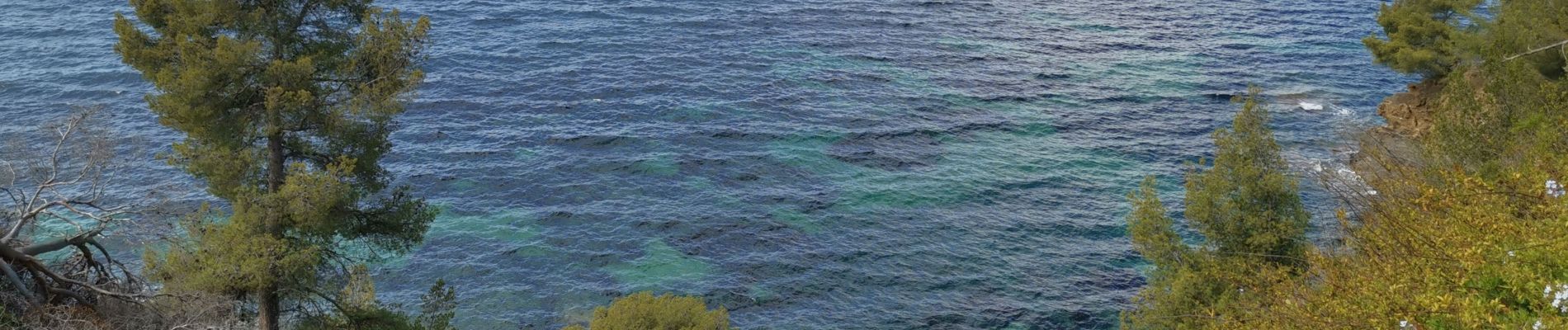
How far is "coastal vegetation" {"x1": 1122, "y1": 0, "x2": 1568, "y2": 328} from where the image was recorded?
21172mm

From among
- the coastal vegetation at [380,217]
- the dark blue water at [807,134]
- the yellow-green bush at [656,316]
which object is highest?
the coastal vegetation at [380,217]

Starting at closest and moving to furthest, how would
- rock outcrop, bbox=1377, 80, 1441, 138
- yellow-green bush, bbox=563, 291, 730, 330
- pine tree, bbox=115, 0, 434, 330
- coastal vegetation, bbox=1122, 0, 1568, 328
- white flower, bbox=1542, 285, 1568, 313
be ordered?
white flower, bbox=1542, 285, 1568, 313 → coastal vegetation, bbox=1122, 0, 1568, 328 → pine tree, bbox=115, 0, 434, 330 → yellow-green bush, bbox=563, 291, 730, 330 → rock outcrop, bbox=1377, 80, 1441, 138

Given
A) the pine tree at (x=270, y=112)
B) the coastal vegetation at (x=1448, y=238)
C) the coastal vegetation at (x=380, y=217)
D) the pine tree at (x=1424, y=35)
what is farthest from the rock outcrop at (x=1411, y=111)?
the pine tree at (x=270, y=112)

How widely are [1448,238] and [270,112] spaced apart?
26610 mm

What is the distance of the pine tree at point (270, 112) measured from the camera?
2741cm

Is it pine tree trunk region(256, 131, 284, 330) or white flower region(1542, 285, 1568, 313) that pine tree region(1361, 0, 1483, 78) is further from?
pine tree trunk region(256, 131, 284, 330)

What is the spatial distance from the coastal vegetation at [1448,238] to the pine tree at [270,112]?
71.1ft

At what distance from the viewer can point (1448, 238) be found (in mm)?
23922

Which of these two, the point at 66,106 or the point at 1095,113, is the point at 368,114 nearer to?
the point at 66,106

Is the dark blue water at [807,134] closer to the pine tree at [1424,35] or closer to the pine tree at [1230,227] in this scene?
the pine tree at [1424,35]

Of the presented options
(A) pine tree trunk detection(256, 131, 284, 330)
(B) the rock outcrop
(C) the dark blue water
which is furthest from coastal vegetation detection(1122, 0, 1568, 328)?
(A) pine tree trunk detection(256, 131, 284, 330)

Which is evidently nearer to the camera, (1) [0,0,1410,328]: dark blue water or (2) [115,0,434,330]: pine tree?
(2) [115,0,434,330]: pine tree

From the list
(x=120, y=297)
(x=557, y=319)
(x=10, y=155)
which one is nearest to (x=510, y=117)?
(x=557, y=319)

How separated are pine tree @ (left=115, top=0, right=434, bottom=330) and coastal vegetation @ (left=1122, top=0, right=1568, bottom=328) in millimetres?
21673
